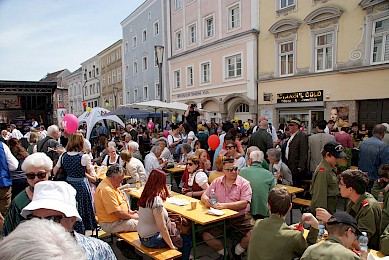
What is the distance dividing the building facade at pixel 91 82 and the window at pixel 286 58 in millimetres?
32087

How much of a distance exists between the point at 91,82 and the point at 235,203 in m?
44.4

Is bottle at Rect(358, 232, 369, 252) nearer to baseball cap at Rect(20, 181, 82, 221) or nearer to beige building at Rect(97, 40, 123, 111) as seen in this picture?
baseball cap at Rect(20, 181, 82, 221)

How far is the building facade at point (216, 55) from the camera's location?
53.4 feet

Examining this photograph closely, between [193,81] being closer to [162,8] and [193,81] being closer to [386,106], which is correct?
[162,8]

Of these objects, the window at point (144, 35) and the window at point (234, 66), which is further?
the window at point (144, 35)

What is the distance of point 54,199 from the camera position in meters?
2.02

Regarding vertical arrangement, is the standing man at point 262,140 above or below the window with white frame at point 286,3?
below

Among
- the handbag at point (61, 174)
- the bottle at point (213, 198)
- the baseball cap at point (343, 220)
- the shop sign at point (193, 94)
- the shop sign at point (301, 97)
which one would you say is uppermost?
the shop sign at point (193, 94)

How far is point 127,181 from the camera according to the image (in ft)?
21.1

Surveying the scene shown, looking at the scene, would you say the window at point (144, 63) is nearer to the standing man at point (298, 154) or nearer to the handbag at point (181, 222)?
the standing man at point (298, 154)

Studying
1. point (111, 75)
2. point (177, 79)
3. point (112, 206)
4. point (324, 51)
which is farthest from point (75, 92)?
point (112, 206)

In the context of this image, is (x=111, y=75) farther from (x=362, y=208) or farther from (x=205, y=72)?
(x=362, y=208)

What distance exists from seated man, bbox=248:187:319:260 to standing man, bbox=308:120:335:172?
12.9ft

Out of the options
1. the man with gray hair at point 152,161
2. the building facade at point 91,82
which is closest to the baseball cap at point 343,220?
the man with gray hair at point 152,161
